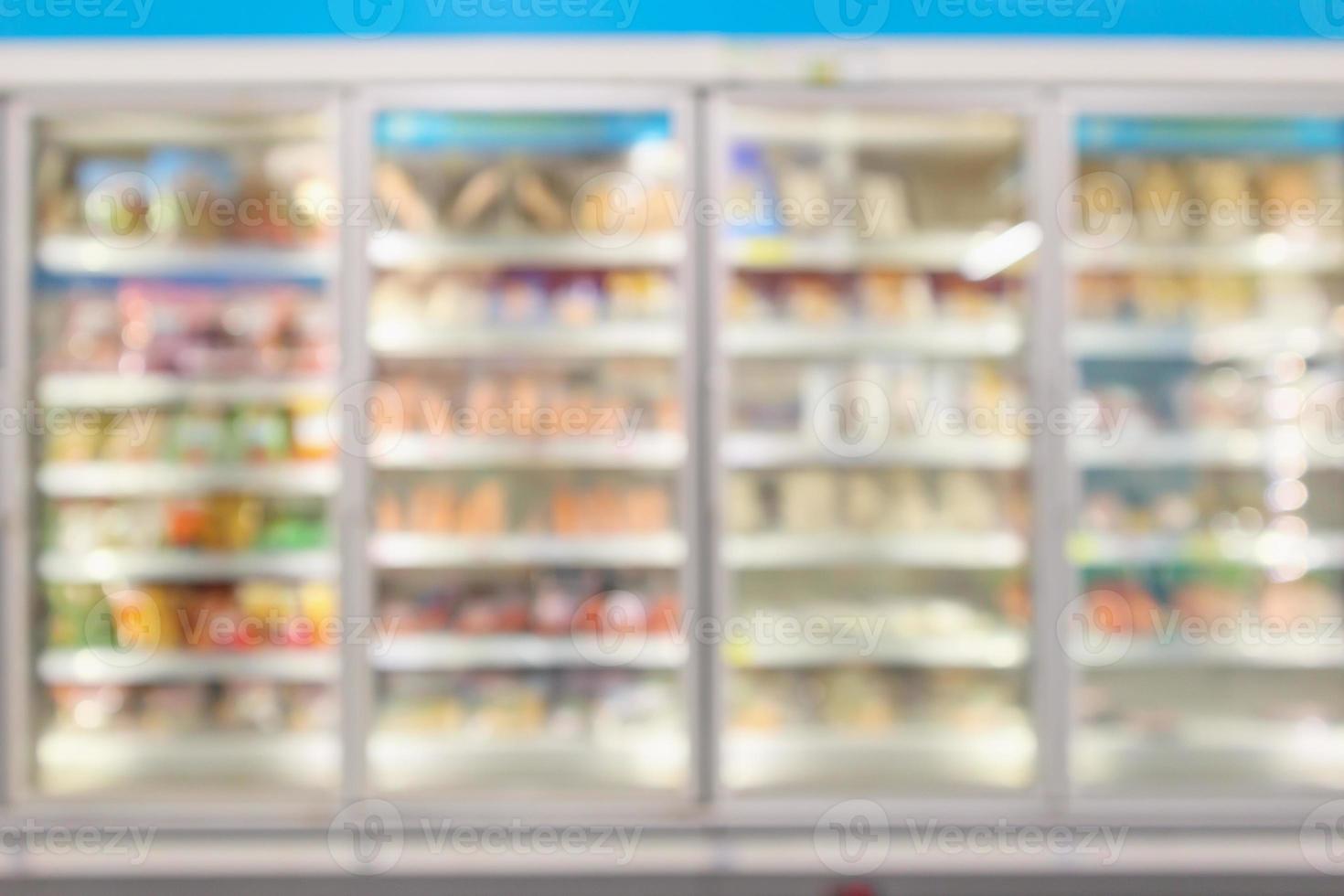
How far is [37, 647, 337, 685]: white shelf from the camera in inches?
88.4

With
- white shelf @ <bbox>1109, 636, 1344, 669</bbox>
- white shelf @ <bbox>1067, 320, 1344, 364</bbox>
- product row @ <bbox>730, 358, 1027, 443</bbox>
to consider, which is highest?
white shelf @ <bbox>1067, 320, 1344, 364</bbox>

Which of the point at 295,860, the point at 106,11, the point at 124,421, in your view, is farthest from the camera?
the point at 124,421

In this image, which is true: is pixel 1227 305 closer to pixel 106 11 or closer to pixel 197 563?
pixel 197 563

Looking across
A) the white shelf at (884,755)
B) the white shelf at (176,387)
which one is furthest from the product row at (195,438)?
the white shelf at (884,755)

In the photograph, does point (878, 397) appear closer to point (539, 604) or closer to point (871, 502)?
point (871, 502)

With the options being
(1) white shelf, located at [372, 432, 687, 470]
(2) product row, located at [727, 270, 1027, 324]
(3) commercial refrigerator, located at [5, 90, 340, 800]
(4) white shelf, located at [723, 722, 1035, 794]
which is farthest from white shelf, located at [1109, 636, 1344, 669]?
(3) commercial refrigerator, located at [5, 90, 340, 800]

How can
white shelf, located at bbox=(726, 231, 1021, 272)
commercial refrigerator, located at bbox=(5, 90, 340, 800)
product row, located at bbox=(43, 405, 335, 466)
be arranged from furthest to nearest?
1. product row, located at bbox=(43, 405, 335, 466)
2. white shelf, located at bbox=(726, 231, 1021, 272)
3. commercial refrigerator, located at bbox=(5, 90, 340, 800)

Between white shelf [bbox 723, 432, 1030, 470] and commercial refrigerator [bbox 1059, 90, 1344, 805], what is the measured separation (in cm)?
18

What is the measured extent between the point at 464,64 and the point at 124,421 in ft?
4.55

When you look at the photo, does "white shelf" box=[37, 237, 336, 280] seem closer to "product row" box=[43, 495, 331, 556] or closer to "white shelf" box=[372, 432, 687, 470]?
"white shelf" box=[372, 432, 687, 470]

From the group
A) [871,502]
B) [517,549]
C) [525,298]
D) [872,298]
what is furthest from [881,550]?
[525,298]

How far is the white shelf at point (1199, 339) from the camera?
228 centimetres

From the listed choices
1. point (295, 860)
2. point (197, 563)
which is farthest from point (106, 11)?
point (295, 860)

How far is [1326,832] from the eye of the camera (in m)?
2.15
